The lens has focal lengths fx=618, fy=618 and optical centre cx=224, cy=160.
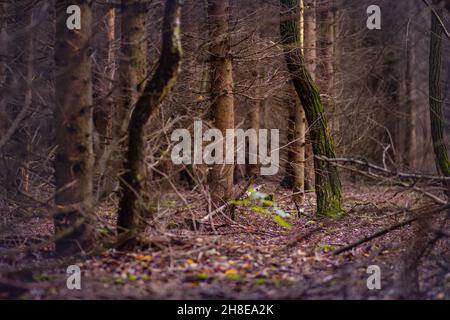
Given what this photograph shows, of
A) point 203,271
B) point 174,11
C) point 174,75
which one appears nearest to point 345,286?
point 203,271

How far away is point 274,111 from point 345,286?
14.2 metres

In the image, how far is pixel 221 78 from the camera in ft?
36.0

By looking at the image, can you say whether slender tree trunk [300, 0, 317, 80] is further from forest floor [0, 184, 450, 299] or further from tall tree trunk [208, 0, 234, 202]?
forest floor [0, 184, 450, 299]

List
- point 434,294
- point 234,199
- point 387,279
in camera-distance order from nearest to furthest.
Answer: point 434,294 < point 387,279 < point 234,199

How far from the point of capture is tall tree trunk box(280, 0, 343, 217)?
10930 mm

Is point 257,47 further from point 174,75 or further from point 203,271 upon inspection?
point 203,271

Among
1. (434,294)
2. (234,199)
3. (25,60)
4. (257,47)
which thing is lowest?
(434,294)

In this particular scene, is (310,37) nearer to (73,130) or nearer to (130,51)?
(130,51)

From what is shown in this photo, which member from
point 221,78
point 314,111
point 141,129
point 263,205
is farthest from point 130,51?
point 263,205

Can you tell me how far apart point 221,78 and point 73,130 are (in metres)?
4.42

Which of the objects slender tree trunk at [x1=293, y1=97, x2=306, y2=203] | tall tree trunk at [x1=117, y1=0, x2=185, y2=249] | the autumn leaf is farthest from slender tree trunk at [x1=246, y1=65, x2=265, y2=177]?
the autumn leaf

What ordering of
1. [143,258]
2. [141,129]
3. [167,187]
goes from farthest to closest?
[167,187] → [141,129] → [143,258]

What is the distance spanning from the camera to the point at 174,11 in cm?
665

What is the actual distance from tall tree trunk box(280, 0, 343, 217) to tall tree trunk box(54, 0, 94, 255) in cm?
468
